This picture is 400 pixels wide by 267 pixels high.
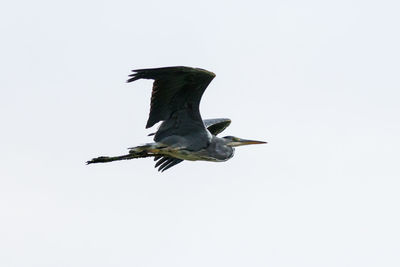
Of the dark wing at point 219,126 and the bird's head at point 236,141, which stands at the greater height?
the dark wing at point 219,126

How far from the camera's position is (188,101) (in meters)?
18.1

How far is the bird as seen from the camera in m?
17.5

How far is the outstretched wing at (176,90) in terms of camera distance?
17.3m

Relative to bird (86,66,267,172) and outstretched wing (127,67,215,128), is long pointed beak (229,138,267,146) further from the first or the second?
outstretched wing (127,67,215,128)

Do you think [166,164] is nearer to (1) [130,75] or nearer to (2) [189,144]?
(2) [189,144]

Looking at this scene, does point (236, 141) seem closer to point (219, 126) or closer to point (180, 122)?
point (219, 126)

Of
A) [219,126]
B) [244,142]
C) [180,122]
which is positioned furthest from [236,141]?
[180,122]

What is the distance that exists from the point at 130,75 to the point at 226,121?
401cm

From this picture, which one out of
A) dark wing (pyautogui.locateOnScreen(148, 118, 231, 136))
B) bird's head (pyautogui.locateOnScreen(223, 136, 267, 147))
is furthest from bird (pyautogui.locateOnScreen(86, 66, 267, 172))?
dark wing (pyautogui.locateOnScreen(148, 118, 231, 136))

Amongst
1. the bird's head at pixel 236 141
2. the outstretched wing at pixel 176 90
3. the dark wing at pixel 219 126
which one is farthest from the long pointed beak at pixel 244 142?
the outstretched wing at pixel 176 90

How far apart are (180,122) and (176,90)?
2.45 feet

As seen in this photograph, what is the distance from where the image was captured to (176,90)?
58.5 feet

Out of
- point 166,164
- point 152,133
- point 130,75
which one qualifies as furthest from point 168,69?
point 166,164

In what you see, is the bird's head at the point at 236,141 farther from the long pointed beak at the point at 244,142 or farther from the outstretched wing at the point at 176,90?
the outstretched wing at the point at 176,90
